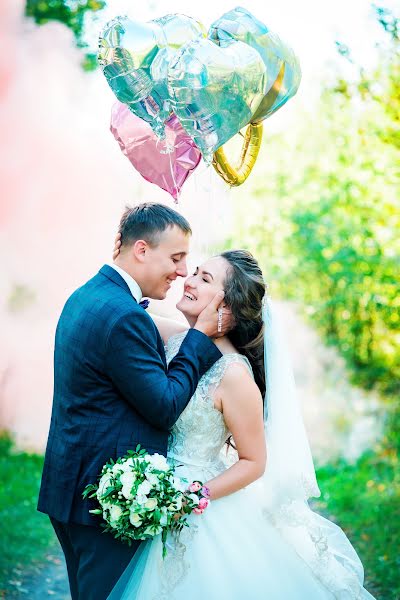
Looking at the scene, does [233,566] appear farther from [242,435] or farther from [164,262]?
[164,262]

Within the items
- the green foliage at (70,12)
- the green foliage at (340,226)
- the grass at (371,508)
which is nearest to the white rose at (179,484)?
the grass at (371,508)

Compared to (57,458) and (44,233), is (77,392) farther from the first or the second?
(44,233)

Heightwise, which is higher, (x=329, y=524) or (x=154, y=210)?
(x=154, y=210)

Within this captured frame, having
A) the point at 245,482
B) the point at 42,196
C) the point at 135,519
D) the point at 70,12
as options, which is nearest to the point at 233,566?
the point at 245,482

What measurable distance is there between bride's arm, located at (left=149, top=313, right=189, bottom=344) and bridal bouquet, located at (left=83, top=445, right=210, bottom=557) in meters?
0.76

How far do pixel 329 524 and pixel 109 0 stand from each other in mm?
5778

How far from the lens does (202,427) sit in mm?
2965

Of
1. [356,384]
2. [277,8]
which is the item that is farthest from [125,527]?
[356,384]

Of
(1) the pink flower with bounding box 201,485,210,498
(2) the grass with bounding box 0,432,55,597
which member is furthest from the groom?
(2) the grass with bounding box 0,432,55,597

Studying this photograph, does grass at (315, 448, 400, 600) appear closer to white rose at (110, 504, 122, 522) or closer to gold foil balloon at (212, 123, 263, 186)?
white rose at (110, 504, 122, 522)

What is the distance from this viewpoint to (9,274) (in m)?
6.95

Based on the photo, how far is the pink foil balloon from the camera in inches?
122

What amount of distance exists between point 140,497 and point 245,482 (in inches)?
21.1

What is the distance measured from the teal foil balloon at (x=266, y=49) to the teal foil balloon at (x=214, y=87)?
0.17 ft
